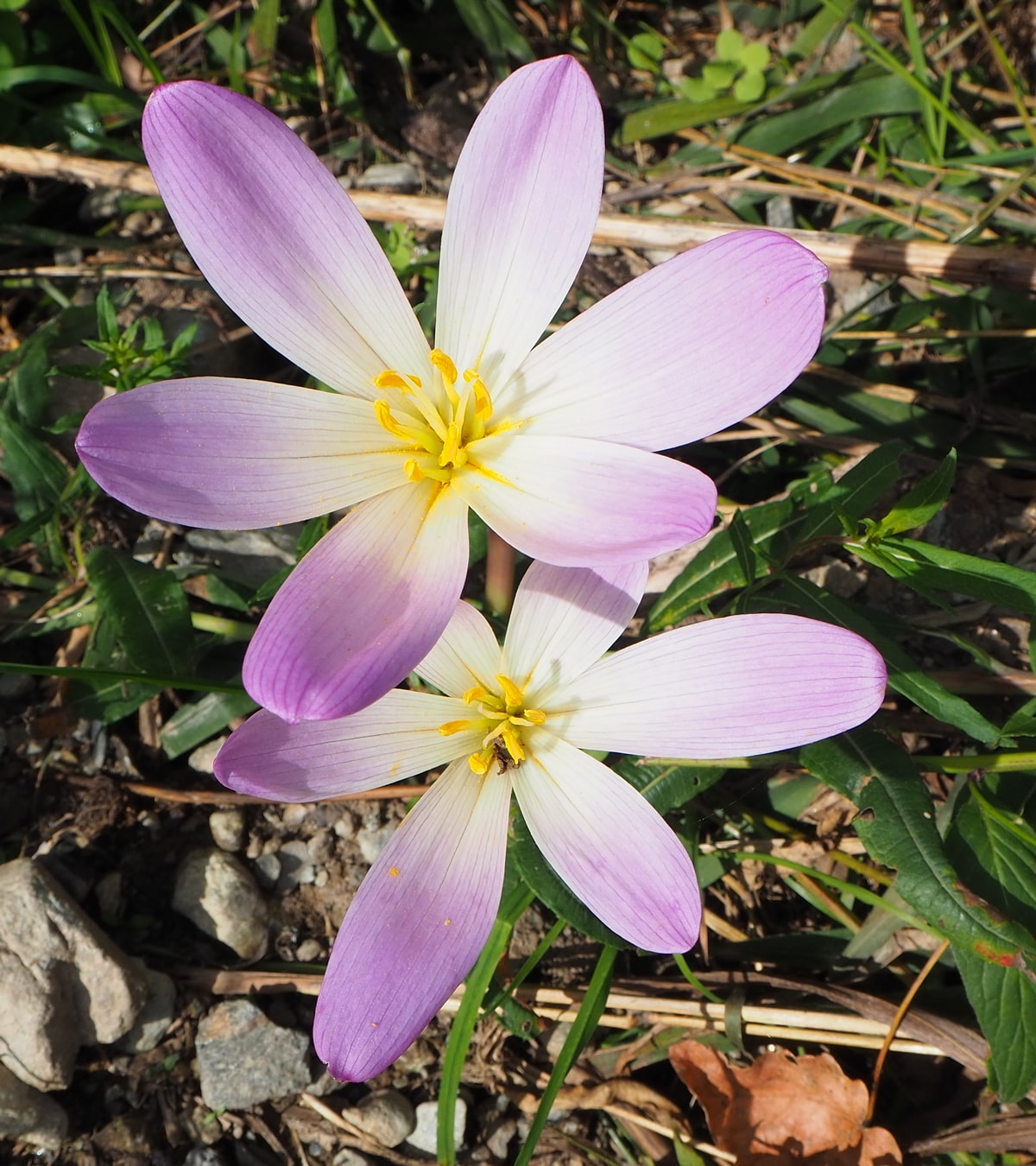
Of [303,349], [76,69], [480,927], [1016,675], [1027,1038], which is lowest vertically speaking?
[1027,1038]

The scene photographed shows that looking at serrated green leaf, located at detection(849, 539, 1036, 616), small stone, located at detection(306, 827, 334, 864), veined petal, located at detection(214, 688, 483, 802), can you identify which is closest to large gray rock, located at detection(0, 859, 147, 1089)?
small stone, located at detection(306, 827, 334, 864)

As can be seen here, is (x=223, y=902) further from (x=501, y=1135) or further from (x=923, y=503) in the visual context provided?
(x=923, y=503)

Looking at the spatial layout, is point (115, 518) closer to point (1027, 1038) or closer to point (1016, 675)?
point (1016, 675)

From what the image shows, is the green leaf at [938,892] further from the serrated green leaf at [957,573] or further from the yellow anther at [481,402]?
the yellow anther at [481,402]

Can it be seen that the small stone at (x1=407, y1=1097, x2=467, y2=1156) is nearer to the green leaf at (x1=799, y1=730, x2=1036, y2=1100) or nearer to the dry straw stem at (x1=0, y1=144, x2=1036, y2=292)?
the green leaf at (x1=799, y1=730, x2=1036, y2=1100)

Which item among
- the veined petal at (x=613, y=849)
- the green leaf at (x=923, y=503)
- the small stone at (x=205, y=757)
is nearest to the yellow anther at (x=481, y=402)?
the veined petal at (x=613, y=849)

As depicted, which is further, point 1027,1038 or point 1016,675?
point 1016,675

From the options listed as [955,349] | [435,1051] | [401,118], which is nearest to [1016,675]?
[955,349]
